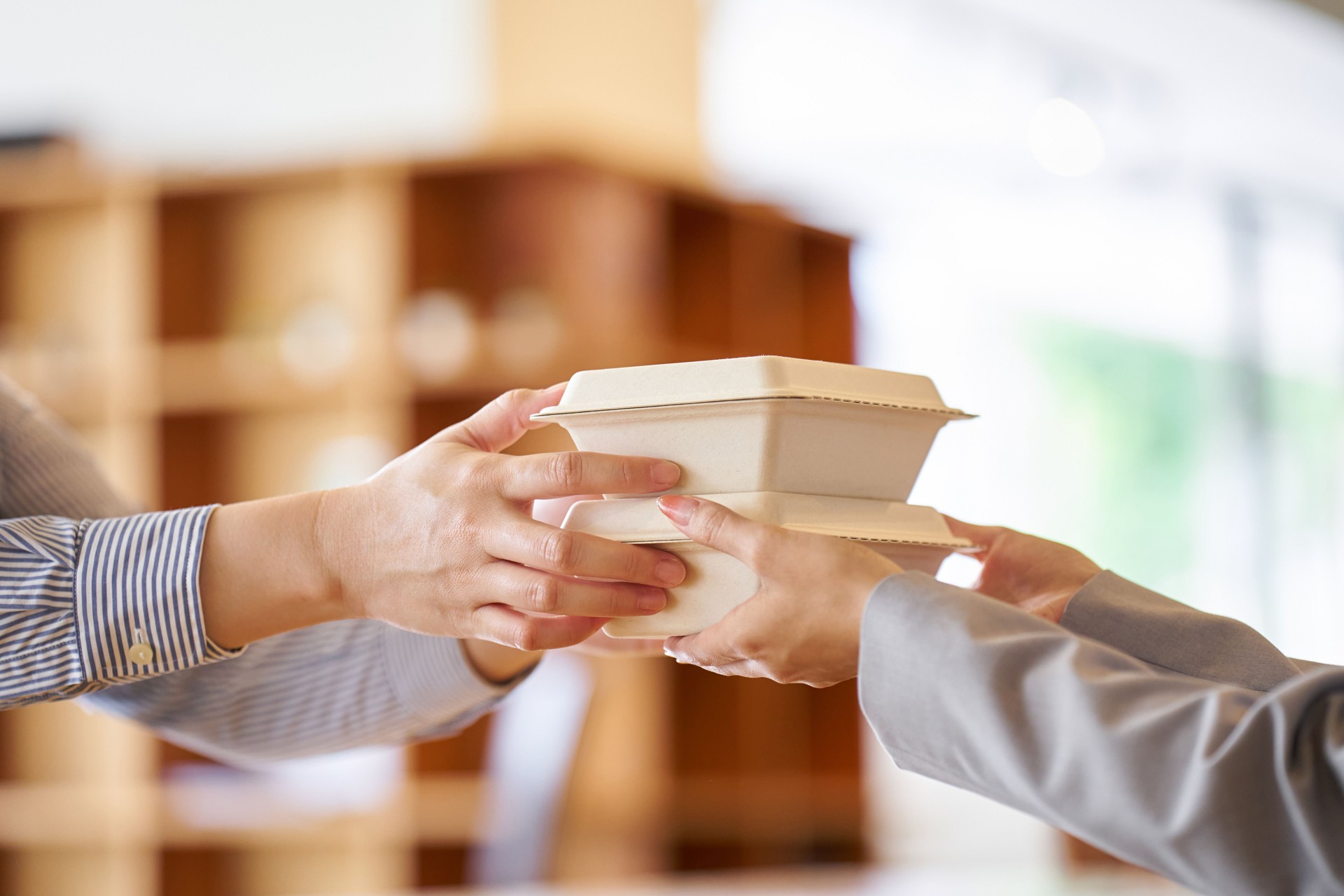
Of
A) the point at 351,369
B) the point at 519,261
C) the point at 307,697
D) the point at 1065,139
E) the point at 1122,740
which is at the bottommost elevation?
the point at 307,697

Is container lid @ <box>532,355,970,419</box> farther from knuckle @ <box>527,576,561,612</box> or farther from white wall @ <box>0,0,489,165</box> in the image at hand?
white wall @ <box>0,0,489,165</box>

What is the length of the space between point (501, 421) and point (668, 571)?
0.19 metres

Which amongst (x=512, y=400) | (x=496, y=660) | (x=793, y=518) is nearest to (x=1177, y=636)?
(x=793, y=518)

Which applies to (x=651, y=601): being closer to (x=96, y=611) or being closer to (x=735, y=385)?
(x=735, y=385)

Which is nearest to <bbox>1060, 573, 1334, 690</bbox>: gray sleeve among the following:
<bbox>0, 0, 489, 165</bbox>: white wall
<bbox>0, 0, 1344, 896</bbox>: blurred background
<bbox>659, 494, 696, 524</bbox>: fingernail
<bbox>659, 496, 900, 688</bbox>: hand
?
<bbox>659, 496, 900, 688</bbox>: hand

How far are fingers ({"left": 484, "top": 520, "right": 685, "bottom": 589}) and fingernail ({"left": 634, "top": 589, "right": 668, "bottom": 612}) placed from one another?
1 centimetres

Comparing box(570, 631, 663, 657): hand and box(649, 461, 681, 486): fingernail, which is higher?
box(649, 461, 681, 486): fingernail

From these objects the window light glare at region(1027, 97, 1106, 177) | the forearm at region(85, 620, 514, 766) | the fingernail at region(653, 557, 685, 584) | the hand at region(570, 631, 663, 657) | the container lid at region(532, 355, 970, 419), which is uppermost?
the window light glare at region(1027, 97, 1106, 177)

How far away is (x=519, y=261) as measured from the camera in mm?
3715

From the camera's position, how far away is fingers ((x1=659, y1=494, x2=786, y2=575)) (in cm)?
93

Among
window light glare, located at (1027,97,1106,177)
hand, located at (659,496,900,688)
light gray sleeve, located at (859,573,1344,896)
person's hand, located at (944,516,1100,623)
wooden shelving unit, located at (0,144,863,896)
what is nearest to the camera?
light gray sleeve, located at (859,573,1344,896)

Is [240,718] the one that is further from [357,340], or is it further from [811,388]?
[357,340]

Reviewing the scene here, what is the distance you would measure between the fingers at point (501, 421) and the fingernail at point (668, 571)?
0.16 m

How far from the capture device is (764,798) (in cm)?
399
